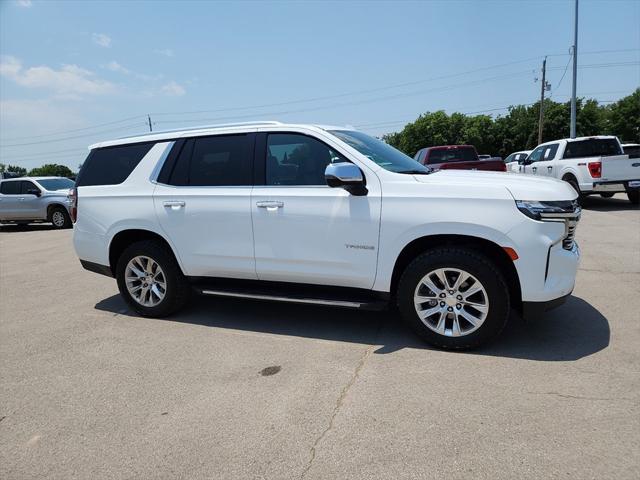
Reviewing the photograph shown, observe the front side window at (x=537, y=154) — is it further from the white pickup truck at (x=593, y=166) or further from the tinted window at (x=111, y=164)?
the tinted window at (x=111, y=164)

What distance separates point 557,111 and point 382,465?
6763cm

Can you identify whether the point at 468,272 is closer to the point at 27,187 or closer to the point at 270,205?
the point at 270,205

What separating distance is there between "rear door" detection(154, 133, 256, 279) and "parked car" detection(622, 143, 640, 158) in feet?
37.4

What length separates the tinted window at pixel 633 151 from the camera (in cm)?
1196

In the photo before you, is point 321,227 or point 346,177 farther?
point 321,227

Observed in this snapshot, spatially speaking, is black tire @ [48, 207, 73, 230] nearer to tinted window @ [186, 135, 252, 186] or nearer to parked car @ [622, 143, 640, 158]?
tinted window @ [186, 135, 252, 186]

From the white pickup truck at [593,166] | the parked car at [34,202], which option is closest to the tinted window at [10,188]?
the parked car at [34,202]

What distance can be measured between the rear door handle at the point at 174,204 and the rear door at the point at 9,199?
1388 centimetres

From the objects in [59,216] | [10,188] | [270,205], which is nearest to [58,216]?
[59,216]

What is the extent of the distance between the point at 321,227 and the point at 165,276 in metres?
1.85

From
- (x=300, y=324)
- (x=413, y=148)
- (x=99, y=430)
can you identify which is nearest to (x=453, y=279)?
(x=300, y=324)

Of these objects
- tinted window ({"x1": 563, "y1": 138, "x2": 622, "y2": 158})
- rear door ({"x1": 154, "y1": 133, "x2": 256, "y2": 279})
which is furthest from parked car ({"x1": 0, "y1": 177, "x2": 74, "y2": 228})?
tinted window ({"x1": 563, "y1": 138, "x2": 622, "y2": 158})

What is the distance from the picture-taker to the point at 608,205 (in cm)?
1362

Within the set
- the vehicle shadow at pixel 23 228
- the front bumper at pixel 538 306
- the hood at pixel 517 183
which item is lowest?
the vehicle shadow at pixel 23 228
